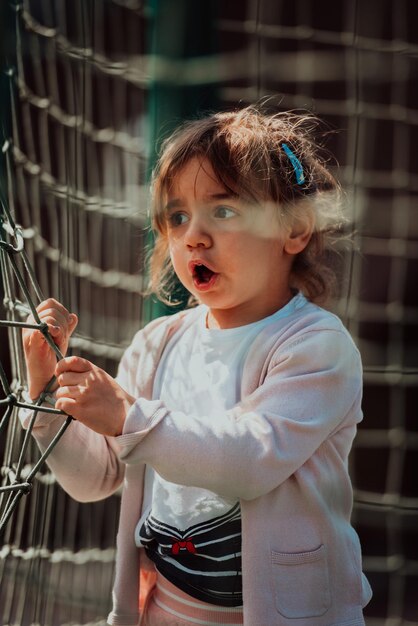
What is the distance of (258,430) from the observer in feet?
3.71

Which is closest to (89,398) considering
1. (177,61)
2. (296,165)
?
(296,165)

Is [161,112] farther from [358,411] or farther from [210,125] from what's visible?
[358,411]

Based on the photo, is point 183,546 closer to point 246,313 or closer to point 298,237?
point 246,313

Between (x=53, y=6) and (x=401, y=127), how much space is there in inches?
40.7

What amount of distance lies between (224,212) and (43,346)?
0.83 feet

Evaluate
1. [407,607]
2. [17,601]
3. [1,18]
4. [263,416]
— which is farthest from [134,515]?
[407,607]

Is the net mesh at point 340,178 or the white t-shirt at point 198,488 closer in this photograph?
the white t-shirt at point 198,488

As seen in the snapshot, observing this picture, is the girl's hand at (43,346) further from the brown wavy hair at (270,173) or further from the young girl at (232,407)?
the brown wavy hair at (270,173)

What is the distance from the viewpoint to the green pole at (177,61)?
152cm

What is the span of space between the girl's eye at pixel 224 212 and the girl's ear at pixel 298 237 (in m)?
0.09

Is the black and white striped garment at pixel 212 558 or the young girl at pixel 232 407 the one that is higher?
the young girl at pixel 232 407

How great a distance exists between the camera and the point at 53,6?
188 cm

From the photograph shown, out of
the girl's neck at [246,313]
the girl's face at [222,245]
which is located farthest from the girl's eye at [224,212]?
the girl's neck at [246,313]

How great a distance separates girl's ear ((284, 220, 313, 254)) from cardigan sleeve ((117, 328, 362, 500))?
0.15 metres
